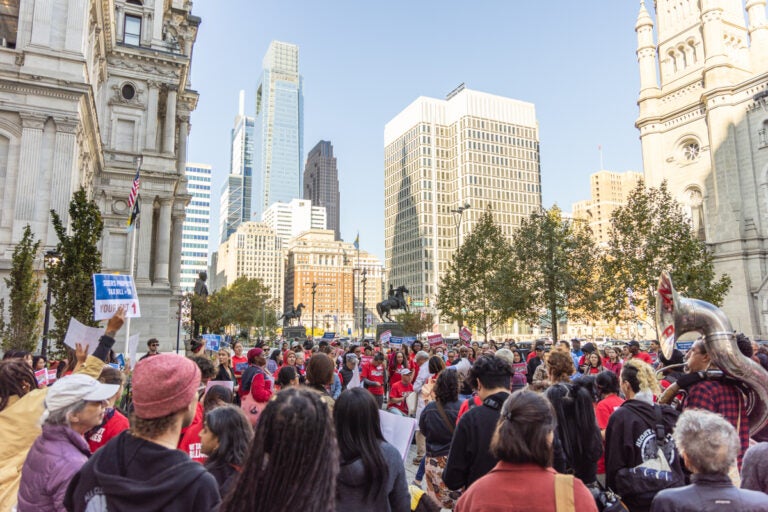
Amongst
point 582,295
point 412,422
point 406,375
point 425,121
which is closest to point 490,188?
point 425,121

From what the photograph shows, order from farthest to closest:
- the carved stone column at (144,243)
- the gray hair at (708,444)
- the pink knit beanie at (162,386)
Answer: the carved stone column at (144,243)
the gray hair at (708,444)
the pink knit beanie at (162,386)

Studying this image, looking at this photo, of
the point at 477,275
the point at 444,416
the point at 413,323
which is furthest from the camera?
the point at 413,323

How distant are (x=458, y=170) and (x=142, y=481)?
13236 cm

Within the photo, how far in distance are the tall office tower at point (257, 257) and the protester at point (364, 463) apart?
179 m

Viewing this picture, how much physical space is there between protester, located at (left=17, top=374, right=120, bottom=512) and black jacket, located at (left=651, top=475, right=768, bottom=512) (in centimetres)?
377

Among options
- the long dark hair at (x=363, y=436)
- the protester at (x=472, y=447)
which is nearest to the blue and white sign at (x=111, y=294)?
the protester at (x=472, y=447)

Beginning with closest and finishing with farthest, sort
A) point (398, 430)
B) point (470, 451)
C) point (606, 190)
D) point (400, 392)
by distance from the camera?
point (398, 430) → point (470, 451) → point (400, 392) → point (606, 190)

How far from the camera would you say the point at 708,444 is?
10.6ft

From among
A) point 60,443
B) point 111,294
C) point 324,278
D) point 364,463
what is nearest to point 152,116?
point 111,294

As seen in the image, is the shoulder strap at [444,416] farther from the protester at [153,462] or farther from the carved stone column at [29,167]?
the carved stone column at [29,167]

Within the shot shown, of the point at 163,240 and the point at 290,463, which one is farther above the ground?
the point at 163,240

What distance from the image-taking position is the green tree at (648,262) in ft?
110

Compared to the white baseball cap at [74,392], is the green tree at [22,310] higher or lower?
higher

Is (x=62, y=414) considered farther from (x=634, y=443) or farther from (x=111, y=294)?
(x=111, y=294)
